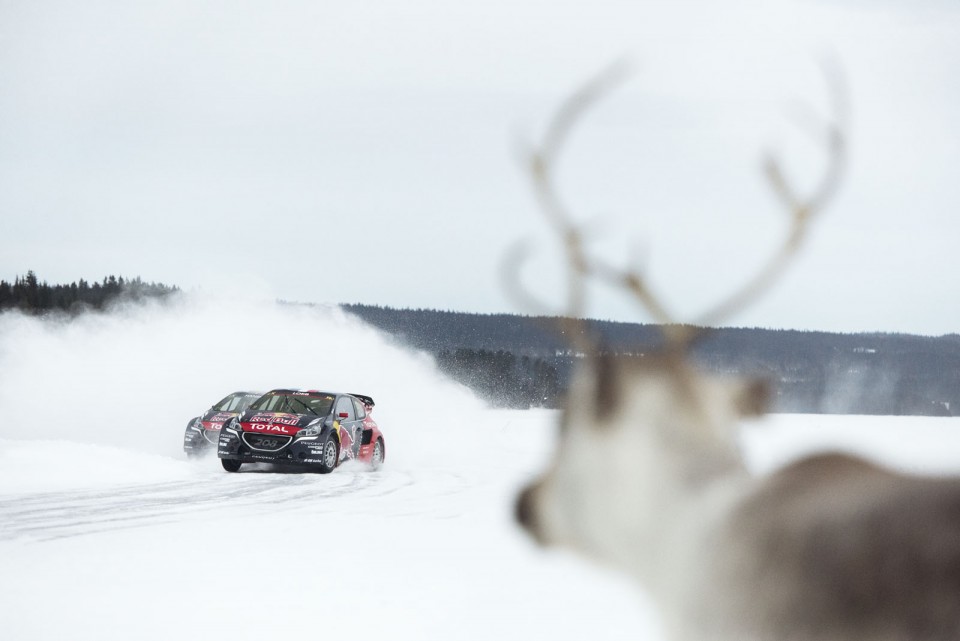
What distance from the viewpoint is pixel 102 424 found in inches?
1220

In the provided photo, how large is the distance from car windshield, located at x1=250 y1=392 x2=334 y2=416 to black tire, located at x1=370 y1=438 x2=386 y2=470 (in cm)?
165

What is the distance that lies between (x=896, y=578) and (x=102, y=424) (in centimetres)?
3148

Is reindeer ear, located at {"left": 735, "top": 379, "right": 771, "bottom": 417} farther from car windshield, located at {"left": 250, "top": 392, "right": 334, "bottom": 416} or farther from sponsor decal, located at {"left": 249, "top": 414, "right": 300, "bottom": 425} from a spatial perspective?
car windshield, located at {"left": 250, "top": 392, "right": 334, "bottom": 416}

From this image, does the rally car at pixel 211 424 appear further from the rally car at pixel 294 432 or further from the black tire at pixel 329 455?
the black tire at pixel 329 455

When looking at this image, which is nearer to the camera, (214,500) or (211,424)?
(214,500)

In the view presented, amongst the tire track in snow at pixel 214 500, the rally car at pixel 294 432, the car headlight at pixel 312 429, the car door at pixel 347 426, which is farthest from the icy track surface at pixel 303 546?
the car headlight at pixel 312 429

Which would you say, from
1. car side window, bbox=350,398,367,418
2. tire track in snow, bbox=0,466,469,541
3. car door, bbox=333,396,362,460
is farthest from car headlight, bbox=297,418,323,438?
car side window, bbox=350,398,367,418

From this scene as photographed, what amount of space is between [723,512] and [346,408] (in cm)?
1556

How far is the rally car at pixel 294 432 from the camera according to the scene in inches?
663

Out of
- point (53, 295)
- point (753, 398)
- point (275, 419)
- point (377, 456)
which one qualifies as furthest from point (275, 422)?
point (53, 295)

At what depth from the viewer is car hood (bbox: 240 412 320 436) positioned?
16812 millimetres

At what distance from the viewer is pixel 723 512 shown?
101 inches

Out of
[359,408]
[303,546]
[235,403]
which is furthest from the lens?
[235,403]

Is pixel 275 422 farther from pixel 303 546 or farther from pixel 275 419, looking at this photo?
pixel 303 546
